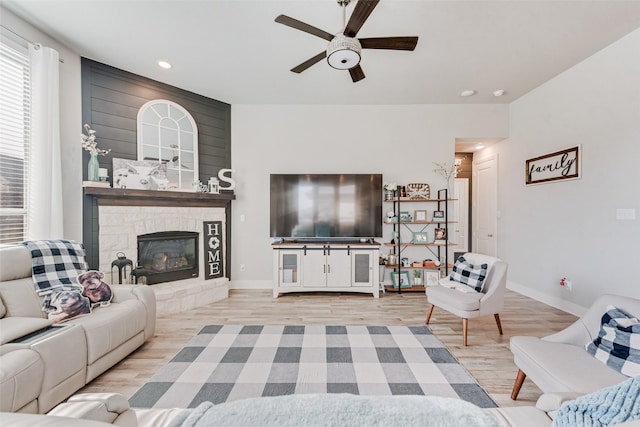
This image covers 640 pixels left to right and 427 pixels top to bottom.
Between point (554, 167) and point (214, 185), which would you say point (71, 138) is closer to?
point (214, 185)

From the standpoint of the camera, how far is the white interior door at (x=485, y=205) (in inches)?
177

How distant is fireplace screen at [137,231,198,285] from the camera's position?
323cm

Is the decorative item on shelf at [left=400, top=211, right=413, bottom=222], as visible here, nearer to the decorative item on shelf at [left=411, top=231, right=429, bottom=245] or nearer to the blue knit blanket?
the decorative item on shelf at [left=411, top=231, right=429, bottom=245]

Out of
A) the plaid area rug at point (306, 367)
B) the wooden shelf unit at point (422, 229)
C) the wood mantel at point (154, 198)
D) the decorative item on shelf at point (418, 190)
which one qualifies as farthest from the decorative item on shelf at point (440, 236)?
the wood mantel at point (154, 198)

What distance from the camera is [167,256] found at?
11.2 ft

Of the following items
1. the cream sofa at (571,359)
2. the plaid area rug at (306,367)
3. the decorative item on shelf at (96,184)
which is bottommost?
the plaid area rug at (306,367)

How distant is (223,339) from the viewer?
7.93 ft

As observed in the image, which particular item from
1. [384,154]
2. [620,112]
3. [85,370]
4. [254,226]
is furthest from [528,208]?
[85,370]

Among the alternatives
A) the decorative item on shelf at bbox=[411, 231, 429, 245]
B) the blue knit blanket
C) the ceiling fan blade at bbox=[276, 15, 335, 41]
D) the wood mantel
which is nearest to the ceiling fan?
the ceiling fan blade at bbox=[276, 15, 335, 41]

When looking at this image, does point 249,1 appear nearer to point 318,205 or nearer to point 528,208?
point 318,205

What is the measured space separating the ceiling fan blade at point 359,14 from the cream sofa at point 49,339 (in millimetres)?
2837

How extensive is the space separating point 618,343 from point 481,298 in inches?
39.8

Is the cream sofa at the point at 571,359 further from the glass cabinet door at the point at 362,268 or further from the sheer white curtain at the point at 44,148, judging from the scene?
the sheer white curtain at the point at 44,148

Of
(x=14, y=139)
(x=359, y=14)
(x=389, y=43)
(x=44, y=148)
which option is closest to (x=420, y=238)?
(x=389, y=43)
